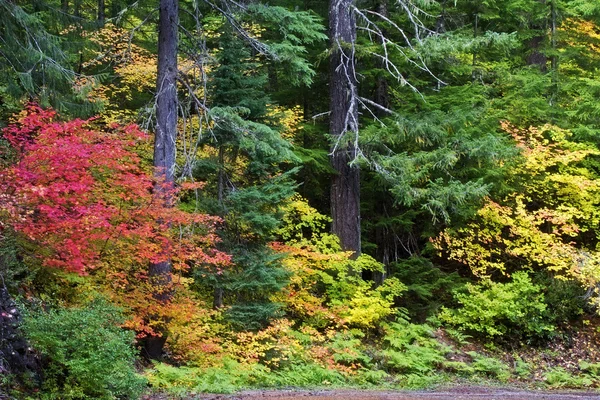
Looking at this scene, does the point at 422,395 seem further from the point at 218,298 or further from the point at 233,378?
the point at 218,298

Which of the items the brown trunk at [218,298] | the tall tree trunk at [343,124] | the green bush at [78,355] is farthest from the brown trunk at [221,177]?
the green bush at [78,355]

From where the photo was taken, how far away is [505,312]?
13.8 meters

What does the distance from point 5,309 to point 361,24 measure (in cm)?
1222

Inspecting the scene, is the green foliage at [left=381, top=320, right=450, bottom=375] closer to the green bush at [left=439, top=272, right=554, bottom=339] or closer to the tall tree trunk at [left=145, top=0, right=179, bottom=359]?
the green bush at [left=439, top=272, right=554, bottom=339]

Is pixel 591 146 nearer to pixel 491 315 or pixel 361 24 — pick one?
pixel 491 315

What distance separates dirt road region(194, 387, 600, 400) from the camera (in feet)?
30.0

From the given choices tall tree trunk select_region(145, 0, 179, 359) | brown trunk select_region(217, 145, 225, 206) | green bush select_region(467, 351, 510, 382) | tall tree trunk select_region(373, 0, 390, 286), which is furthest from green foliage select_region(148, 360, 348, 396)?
tall tree trunk select_region(373, 0, 390, 286)

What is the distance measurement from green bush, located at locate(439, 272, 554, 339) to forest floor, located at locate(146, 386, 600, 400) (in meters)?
2.71

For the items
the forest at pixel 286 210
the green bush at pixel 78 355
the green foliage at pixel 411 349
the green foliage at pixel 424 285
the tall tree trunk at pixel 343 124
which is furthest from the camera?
the green foliage at pixel 424 285

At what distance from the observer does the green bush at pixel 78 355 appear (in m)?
6.53

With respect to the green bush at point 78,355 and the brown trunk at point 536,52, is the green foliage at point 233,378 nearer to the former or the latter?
the green bush at point 78,355

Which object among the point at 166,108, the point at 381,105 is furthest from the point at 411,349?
the point at 166,108

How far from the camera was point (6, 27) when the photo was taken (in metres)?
11.4

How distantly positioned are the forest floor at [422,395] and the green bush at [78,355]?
195 centimetres
